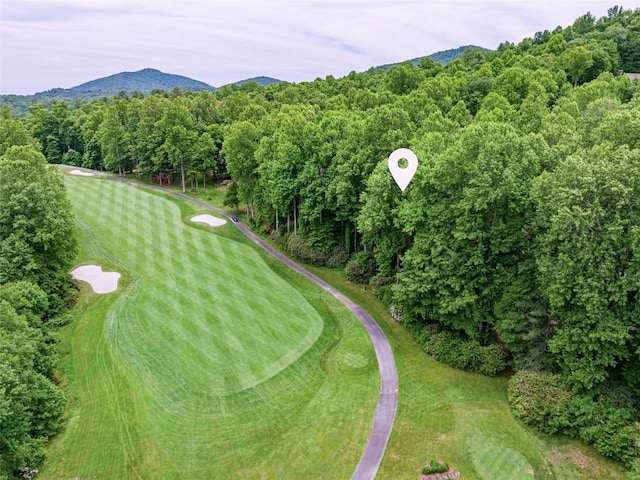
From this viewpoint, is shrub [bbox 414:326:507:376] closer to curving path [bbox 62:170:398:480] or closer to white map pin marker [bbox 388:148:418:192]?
curving path [bbox 62:170:398:480]

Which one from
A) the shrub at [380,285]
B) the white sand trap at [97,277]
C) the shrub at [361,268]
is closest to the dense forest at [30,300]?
the white sand trap at [97,277]

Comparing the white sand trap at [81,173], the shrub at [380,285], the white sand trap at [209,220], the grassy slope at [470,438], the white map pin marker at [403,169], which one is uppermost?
the white map pin marker at [403,169]

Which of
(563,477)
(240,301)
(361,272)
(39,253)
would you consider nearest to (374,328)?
(361,272)

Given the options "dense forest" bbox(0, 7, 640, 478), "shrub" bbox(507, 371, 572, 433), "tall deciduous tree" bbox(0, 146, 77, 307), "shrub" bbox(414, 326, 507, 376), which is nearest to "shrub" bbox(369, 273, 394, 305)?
"dense forest" bbox(0, 7, 640, 478)

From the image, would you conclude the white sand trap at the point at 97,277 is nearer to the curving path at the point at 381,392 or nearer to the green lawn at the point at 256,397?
the green lawn at the point at 256,397

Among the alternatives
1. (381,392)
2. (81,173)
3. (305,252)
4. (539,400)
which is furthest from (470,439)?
(81,173)

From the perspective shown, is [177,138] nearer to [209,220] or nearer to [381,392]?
[209,220]

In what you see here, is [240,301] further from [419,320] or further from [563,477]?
[563,477]
